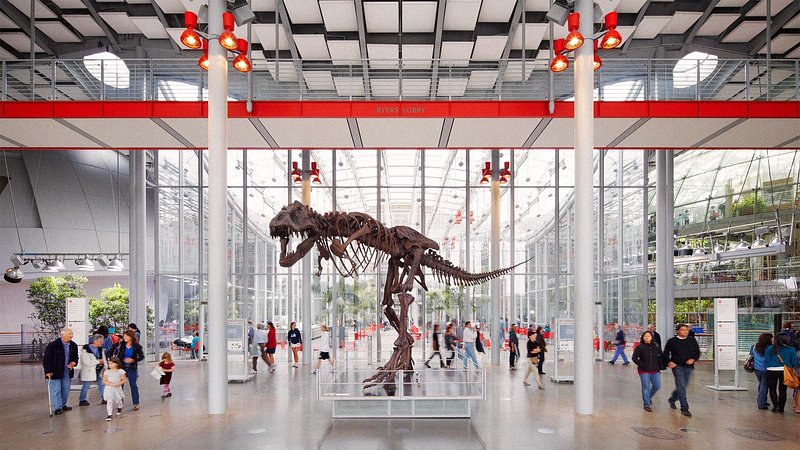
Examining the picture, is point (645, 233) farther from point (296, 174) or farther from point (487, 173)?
point (296, 174)

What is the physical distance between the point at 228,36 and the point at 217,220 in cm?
330

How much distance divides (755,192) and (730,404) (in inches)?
496

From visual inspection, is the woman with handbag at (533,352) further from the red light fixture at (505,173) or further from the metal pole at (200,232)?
the metal pole at (200,232)

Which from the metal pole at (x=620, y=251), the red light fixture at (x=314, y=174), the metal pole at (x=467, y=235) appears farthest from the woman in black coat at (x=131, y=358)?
the metal pole at (x=620, y=251)

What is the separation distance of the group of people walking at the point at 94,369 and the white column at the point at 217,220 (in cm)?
161

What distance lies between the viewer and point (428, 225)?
2141 centimetres

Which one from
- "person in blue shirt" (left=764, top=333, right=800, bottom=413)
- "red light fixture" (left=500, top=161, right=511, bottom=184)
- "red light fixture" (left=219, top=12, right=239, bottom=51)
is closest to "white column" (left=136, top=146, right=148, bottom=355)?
"red light fixture" (left=219, top=12, right=239, bottom=51)

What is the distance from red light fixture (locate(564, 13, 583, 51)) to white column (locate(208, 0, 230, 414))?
6.28m

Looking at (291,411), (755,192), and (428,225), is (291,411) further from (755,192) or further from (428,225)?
(755,192)

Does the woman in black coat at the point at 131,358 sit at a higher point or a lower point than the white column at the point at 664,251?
lower

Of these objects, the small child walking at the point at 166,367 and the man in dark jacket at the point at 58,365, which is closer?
the man in dark jacket at the point at 58,365

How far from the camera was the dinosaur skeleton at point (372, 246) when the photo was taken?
10883 millimetres

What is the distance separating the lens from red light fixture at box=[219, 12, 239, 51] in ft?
33.5

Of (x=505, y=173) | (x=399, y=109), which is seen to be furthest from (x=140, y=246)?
(x=505, y=173)
